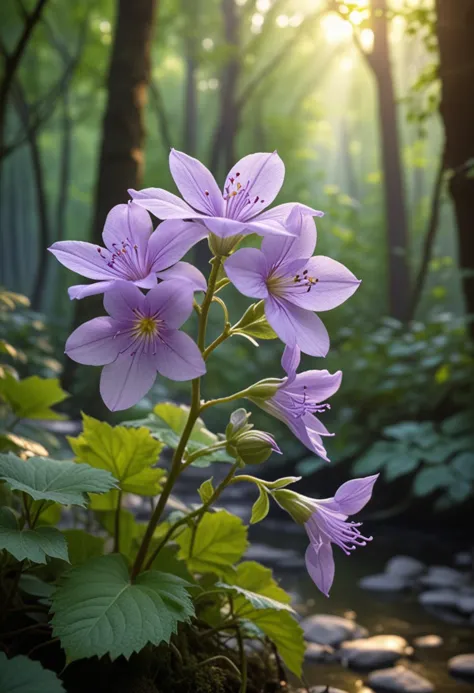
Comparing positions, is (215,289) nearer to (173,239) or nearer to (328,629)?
(173,239)

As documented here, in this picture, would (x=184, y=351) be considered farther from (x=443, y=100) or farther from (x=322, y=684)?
(x=443, y=100)

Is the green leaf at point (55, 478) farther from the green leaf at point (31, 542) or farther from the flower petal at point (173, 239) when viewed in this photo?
the flower petal at point (173, 239)

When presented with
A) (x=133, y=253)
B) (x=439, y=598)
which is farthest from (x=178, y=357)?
(x=439, y=598)

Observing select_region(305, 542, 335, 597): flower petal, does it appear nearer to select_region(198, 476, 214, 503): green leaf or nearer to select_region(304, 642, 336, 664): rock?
select_region(198, 476, 214, 503): green leaf

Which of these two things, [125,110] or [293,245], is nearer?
[293,245]

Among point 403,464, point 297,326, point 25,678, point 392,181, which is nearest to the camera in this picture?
point 25,678

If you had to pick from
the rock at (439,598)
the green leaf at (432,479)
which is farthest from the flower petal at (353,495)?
the green leaf at (432,479)
